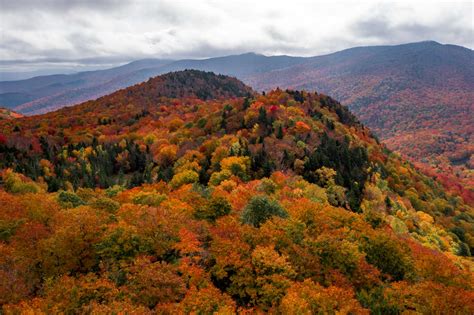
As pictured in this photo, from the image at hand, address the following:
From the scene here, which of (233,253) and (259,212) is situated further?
(259,212)

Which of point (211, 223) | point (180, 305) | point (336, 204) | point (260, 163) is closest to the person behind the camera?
point (180, 305)

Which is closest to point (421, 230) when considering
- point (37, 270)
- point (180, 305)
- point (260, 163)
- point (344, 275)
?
point (260, 163)

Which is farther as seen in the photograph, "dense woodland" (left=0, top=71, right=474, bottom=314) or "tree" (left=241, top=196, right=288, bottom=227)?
"tree" (left=241, top=196, right=288, bottom=227)

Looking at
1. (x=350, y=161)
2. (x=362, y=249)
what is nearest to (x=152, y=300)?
(x=362, y=249)

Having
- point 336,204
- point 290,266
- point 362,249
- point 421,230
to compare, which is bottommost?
point 421,230

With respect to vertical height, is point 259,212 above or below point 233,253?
below

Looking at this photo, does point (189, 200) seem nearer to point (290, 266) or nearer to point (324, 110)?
point (290, 266)

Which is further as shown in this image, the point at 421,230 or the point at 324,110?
the point at 324,110

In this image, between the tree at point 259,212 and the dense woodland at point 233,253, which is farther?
the tree at point 259,212

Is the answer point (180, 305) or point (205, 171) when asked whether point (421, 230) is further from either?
point (180, 305)

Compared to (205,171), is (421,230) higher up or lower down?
lower down

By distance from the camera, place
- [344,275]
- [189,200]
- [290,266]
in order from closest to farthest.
A: [290,266]
[344,275]
[189,200]
